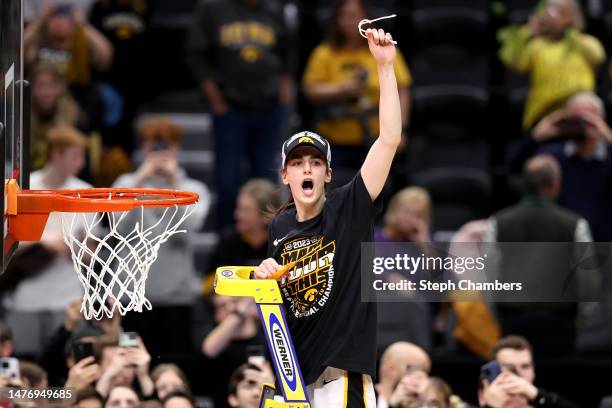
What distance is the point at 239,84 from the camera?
Result: 1090cm

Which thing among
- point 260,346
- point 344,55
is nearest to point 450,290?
point 260,346

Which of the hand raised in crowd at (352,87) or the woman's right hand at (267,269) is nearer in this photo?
the woman's right hand at (267,269)

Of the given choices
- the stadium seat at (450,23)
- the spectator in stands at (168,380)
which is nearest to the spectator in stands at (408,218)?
the spectator in stands at (168,380)

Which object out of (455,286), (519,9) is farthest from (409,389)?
(519,9)

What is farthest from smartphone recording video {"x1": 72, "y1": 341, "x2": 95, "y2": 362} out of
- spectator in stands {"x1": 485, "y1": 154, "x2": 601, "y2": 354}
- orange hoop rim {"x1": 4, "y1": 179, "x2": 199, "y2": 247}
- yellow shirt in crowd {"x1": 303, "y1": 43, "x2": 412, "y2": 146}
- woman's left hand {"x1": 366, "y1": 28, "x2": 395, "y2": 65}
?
yellow shirt in crowd {"x1": 303, "y1": 43, "x2": 412, "y2": 146}

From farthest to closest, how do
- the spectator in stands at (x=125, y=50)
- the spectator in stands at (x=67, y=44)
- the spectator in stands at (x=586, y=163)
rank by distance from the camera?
the spectator in stands at (x=125, y=50)
the spectator in stands at (x=67, y=44)
the spectator in stands at (x=586, y=163)

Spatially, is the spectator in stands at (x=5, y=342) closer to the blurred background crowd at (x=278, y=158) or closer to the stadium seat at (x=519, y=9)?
the blurred background crowd at (x=278, y=158)

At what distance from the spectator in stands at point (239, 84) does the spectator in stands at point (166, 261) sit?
42cm

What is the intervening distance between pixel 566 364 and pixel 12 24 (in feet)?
14.5

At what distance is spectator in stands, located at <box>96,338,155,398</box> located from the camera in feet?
26.6

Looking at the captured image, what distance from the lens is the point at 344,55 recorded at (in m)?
11.0

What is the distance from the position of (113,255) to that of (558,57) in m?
5.35

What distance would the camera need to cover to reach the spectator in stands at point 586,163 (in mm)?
10633

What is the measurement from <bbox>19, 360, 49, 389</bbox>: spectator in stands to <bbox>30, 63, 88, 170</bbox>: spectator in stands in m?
2.60
